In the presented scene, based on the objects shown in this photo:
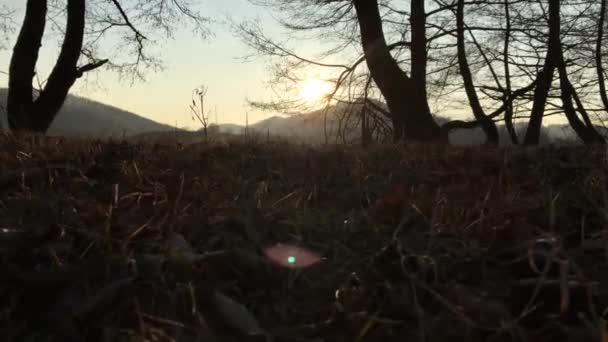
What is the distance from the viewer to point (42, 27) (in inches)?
326

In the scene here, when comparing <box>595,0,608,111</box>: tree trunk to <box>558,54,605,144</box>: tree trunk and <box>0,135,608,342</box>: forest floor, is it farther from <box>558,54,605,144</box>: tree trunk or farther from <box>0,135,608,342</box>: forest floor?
<box>0,135,608,342</box>: forest floor

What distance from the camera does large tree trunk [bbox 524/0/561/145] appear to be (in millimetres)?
10672

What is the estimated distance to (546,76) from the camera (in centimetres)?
1116

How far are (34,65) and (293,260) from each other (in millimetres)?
8398

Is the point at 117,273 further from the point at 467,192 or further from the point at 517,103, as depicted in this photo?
the point at 517,103

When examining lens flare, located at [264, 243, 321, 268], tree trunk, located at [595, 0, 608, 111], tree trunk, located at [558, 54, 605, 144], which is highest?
tree trunk, located at [595, 0, 608, 111]

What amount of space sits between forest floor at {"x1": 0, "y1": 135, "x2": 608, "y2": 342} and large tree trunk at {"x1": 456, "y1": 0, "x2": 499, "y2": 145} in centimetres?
985

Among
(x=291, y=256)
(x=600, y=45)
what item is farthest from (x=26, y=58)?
(x=600, y=45)

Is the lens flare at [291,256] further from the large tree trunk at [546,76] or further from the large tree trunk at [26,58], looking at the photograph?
the large tree trunk at [546,76]

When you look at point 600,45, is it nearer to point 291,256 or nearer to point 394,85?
point 394,85

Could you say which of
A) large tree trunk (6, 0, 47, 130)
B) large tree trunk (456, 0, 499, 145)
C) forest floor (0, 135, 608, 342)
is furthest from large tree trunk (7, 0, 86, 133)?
large tree trunk (456, 0, 499, 145)

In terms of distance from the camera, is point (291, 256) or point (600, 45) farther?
point (600, 45)

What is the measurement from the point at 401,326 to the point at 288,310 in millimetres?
299

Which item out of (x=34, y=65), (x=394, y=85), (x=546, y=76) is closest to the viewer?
(x=394, y=85)
